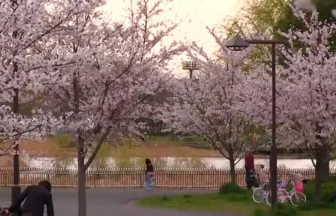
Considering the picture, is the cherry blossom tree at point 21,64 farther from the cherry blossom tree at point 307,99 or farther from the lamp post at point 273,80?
the cherry blossom tree at point 307,99

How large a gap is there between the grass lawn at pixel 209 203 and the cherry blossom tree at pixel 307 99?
2.06 metres

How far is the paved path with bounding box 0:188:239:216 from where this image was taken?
24.0 m

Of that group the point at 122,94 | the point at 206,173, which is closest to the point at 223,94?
the point at 206,173

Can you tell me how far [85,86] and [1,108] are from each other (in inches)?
235

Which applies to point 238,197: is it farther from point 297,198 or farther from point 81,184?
point 81,184

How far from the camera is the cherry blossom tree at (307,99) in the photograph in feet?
71.3

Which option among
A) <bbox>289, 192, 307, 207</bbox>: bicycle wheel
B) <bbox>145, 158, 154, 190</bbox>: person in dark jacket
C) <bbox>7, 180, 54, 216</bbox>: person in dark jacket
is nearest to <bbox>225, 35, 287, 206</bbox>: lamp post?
<bbox>289, 192, 307, 207</bbox>: bicycle wheel

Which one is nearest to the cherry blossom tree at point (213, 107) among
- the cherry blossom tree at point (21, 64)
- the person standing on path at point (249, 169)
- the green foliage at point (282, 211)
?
the person standing on path at point (249, 169)

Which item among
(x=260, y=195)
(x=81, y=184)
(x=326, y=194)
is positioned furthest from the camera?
(x=260, y=195)

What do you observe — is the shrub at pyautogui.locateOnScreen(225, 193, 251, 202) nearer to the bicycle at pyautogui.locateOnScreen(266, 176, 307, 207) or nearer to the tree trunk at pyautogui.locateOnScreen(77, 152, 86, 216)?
the bicycle at pyautogui.locateOnScreen(266, 176, 307, 207)

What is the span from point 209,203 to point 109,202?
3.70m

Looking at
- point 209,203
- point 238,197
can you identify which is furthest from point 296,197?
point 209,203

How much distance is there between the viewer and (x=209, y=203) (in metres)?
26.1

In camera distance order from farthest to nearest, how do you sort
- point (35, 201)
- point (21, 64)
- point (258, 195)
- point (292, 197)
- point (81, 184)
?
point (258, 195), point (292, 197), point (81, 184), point (35, 201), point (21, 64)
